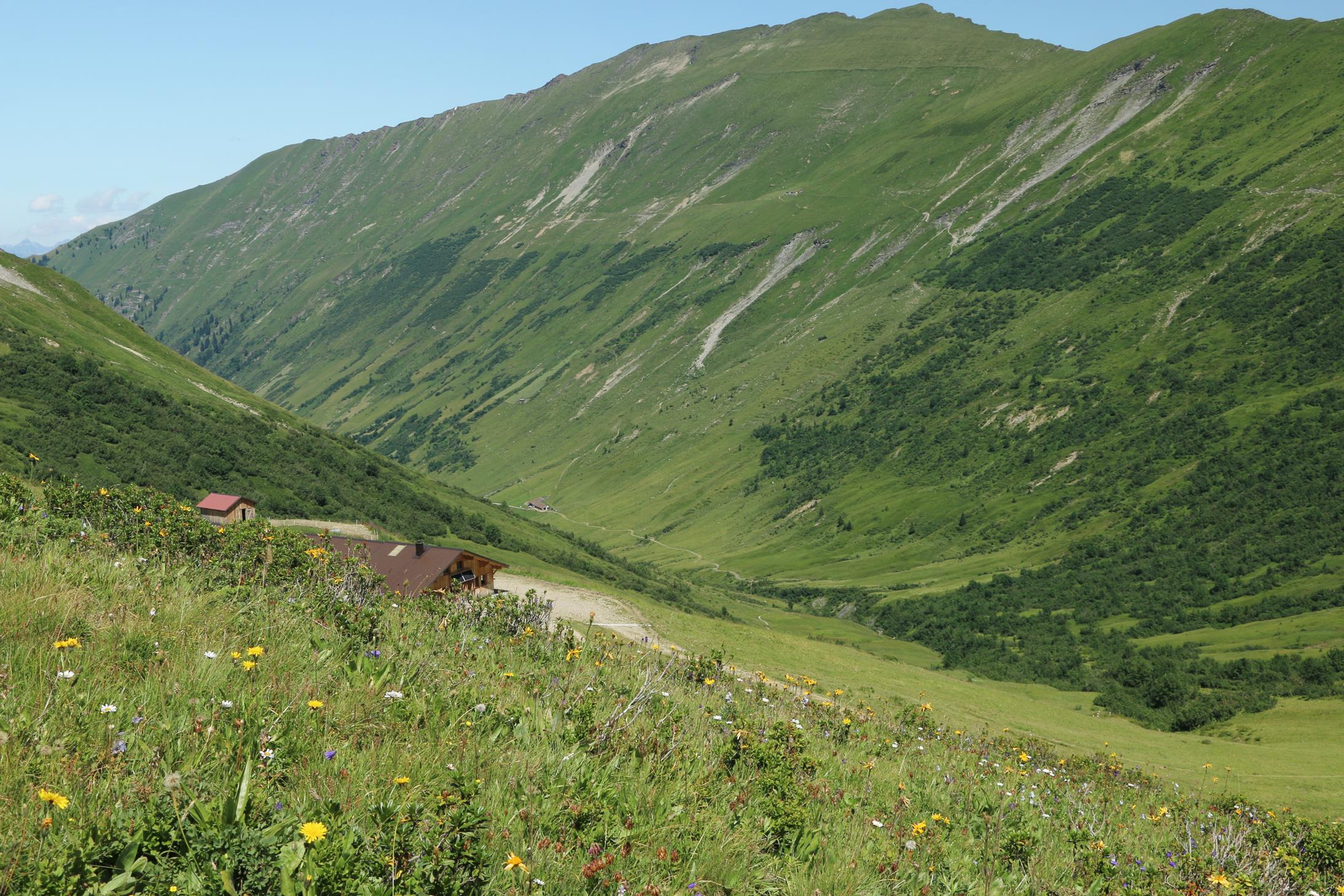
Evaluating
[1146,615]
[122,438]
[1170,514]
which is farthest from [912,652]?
[122,438]

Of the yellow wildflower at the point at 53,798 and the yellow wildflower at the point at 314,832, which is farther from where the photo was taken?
the yellow wildflower at the point at 314,832

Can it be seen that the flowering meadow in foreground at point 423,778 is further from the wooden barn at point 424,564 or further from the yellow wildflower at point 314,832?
the wooden barn at point 424,564

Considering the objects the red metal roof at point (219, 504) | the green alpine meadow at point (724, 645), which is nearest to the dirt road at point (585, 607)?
the green alpine meadow at point (724, 645)

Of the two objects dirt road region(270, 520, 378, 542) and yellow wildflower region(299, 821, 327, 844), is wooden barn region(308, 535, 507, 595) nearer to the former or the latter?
dirt road region(270, 520, 378, 542)

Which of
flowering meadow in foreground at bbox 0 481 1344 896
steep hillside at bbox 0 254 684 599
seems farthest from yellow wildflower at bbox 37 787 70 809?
steep hillside at bbox 0 254 684 599

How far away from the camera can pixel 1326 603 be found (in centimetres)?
8369

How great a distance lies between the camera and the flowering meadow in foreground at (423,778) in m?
4.11

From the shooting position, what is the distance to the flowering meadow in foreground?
4.11 m

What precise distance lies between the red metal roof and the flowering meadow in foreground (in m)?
46.0

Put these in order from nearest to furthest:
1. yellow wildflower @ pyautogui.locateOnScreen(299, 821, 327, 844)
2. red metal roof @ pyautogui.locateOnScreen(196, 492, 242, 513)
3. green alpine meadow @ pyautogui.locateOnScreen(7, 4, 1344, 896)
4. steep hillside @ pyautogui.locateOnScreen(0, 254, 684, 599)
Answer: yellow wildflower @ pyautogui.locateOnScreen(299, 821, 327, 844) < green alpine meadow @ pyautogui.locateOnScreen(7, 4, 1344, 896) < red metal roof @ pyautogui.locateOnScreen(196, 492, 242, 513) < steep hillside @ pyautogui.locateOnScreen(0, 254, 684, 599)

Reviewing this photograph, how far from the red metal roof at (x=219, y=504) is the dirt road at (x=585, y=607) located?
16.9m

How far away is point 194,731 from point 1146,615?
362 feet

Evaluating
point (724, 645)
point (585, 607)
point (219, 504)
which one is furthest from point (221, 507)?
point (724, 645)

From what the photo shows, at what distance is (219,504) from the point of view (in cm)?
5266
